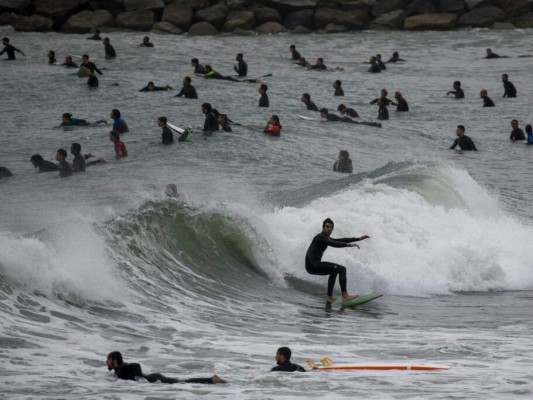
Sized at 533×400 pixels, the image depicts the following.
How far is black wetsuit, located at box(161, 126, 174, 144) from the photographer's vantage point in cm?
3288

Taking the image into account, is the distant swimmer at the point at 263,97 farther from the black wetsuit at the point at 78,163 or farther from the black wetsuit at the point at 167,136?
the black wetsuit at the point at 78,163

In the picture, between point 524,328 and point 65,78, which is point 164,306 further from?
point 65,78

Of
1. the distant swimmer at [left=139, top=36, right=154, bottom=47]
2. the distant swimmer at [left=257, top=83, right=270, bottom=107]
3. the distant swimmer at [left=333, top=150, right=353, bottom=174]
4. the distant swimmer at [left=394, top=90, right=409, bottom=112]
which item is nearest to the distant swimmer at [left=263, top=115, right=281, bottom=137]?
the distant swimmer at [left=257, top=83, right=270, bottom=107]

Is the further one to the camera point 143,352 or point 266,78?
point 266,78

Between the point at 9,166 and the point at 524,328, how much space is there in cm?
1795

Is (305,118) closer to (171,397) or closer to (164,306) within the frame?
(164,306)

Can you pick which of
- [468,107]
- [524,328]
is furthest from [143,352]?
[468,107]

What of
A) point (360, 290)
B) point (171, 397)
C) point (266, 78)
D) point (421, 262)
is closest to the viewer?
point (171, 397)

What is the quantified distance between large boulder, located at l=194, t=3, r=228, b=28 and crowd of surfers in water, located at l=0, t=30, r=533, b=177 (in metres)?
5.07

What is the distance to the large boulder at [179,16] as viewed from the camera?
55.2 meters

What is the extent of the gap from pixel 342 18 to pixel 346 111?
18.5m

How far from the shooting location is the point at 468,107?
41719 millimetres

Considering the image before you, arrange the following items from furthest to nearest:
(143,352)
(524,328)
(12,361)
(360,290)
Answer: (360,290)
(524,328)
(143,352)
(12,361)

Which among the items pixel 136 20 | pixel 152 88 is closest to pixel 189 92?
pixel 152 88
